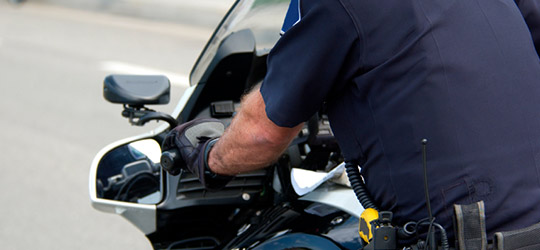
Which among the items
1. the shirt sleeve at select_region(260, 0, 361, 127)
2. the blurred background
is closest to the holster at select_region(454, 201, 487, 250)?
the shirt sleeve at select_region(260, 0, 361, 127)

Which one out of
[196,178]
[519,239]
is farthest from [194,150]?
[519,239]

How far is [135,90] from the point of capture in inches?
93.8

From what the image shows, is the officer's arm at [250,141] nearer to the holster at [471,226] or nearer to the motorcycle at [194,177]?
the motorcycle at [194,177]

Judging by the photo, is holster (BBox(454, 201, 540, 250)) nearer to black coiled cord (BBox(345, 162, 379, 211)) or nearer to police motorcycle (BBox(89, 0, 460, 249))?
black coiled cord (BBox(345, 162, 379, 211))

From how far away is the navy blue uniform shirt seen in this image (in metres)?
1.58

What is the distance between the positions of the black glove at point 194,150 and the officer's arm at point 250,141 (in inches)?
1.1

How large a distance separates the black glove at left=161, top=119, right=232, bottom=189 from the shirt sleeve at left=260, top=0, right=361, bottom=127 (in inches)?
13.1

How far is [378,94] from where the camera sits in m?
1.62

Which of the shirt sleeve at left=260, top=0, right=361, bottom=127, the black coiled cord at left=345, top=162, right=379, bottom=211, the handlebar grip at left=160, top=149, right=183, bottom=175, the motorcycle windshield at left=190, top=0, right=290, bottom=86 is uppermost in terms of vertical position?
the shirt sleeve at left=260, top=0, right=361, bottom=127

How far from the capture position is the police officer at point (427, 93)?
158 centimetres

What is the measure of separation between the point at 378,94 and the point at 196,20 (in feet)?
30.9

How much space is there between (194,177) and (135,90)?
352mm

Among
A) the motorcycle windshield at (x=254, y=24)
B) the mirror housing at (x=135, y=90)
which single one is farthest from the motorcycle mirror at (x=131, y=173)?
the motorcycle windshield at (x=254, y=24)

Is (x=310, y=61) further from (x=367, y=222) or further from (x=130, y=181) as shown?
(x=130, y=181)
